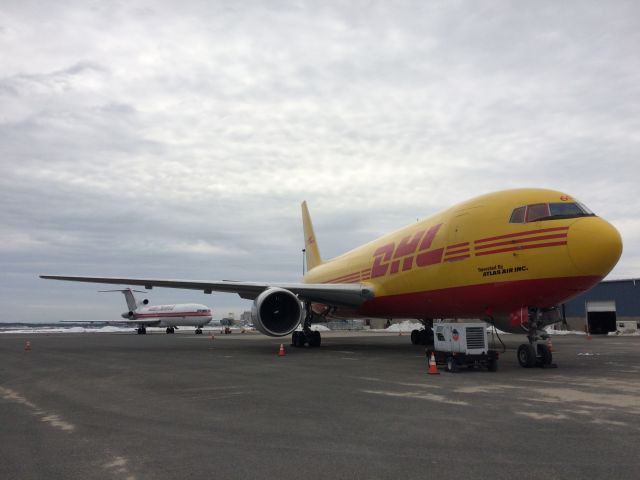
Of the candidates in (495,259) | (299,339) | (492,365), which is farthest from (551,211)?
(299,339)

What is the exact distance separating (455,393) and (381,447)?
147 inches

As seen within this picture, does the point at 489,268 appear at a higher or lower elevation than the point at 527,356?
higher

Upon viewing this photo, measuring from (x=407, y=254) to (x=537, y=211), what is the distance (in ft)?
16.9

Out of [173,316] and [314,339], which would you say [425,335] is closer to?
[314,339]

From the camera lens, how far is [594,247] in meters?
10.8

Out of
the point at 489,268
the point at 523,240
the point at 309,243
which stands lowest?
the point at 489,268

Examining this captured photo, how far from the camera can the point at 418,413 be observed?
6.73 meters

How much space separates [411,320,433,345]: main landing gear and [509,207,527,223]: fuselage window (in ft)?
32.3

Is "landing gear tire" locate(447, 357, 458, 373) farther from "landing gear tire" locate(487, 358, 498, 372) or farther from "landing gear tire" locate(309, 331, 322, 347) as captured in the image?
"landing gear tire" locate(309, 331, 322, 347)

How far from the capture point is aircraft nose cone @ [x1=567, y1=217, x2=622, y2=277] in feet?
35.5

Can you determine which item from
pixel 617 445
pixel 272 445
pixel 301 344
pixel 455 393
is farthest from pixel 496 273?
pixel 301 344

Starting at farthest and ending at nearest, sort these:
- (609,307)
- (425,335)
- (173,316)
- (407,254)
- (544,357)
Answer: (173,316) < (609,307) < (425,335) < (407,254) < (544,357)

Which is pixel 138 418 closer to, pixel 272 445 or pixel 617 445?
pixel 272 445

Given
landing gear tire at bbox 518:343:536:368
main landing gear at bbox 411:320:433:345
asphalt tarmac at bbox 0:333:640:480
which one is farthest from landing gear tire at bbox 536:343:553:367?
main landing gear at bbox 411:320:433:345
